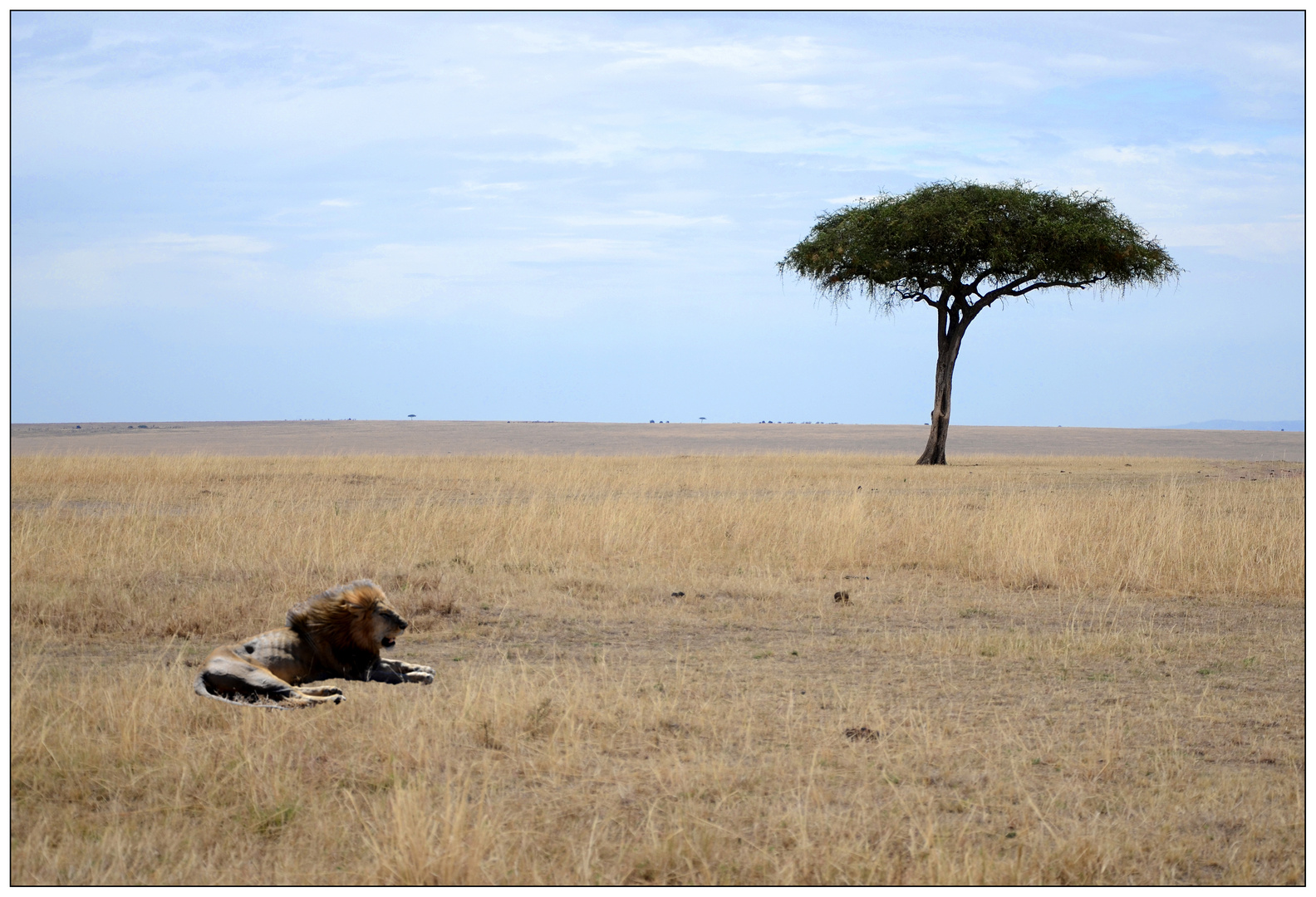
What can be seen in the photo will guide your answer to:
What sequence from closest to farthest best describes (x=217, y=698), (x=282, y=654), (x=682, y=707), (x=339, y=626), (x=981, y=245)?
(x=217, y=698) → (x=682, y=707) → (x=282, y=654) → (x=339, y=626) → (x=981, y=245)

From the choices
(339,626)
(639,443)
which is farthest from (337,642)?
(639,443)

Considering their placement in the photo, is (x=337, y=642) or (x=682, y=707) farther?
(x=337, y=642)

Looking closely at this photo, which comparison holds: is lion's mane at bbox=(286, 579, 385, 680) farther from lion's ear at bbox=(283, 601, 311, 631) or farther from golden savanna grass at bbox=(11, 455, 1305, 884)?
golden savanna grass at bbox=(11, 455, 1305, 884)

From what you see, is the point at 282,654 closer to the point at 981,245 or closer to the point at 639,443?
the point at 981,245

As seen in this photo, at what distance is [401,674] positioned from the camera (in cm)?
561

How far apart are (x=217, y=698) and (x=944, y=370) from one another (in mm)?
25295

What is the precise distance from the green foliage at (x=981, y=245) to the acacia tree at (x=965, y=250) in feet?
0.08

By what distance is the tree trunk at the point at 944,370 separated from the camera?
1104 inches

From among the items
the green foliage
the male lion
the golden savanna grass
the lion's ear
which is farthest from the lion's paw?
the green foliage

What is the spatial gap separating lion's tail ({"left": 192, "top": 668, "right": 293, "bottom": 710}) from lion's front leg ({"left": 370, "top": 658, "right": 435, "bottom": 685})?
648 millimetres

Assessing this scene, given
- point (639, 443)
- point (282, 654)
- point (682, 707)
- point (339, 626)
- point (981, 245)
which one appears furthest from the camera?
point (639, 443)

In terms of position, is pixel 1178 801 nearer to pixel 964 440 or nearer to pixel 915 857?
pixel 915 857

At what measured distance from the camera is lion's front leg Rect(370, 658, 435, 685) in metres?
5.54

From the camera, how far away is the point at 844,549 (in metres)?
10.1
